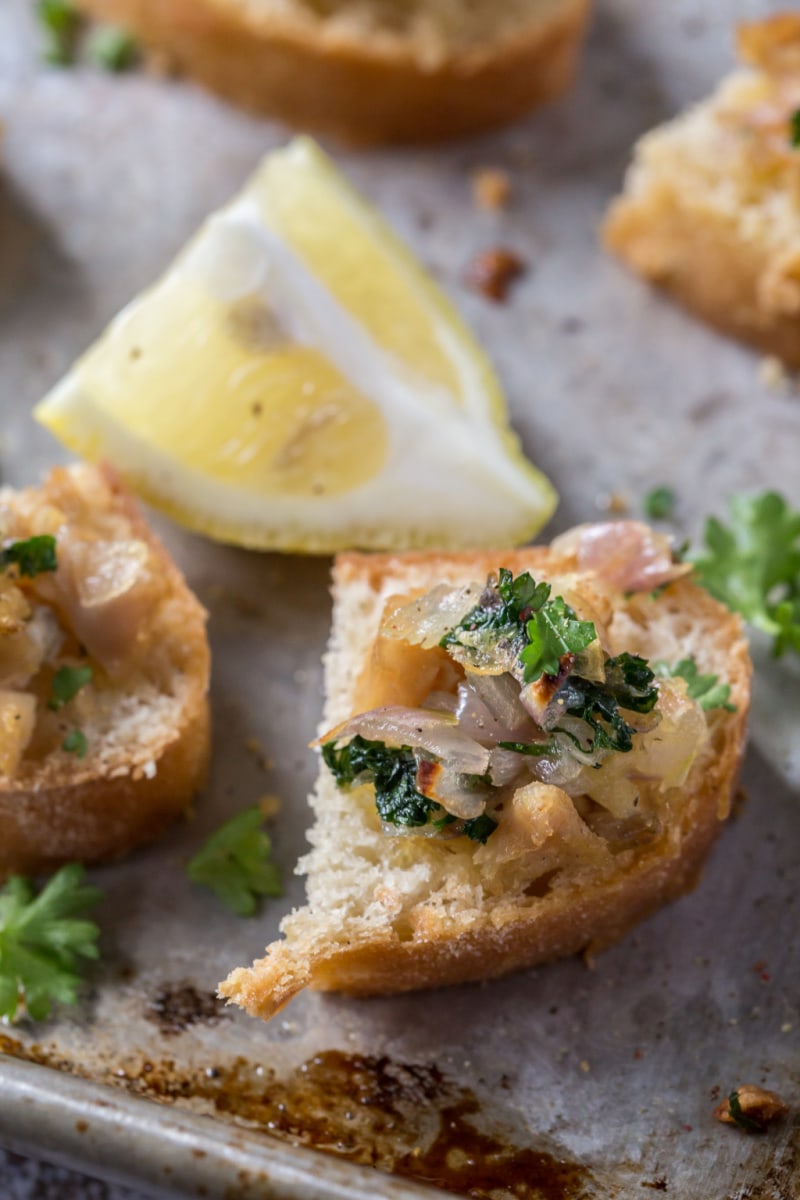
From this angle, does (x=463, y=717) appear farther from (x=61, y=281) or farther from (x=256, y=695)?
(x=61, y=281)

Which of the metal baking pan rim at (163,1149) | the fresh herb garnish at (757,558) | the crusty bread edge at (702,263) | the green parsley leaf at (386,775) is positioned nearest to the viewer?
the metal baking pan rim at (163,1149)

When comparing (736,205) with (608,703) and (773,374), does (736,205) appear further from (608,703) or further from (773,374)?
(608,703)

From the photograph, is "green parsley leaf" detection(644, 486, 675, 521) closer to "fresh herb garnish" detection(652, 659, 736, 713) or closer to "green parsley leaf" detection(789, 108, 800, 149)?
"fresh herb garnish" detection(652, 659, 736, 713)

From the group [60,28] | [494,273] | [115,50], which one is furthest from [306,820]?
[60,28]

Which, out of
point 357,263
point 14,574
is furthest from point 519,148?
point 14,574

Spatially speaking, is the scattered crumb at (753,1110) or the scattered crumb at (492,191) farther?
the scattered crumb at (492,191)

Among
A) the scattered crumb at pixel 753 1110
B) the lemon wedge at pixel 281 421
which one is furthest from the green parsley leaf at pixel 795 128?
the scattered crumb at pixel 753 1110

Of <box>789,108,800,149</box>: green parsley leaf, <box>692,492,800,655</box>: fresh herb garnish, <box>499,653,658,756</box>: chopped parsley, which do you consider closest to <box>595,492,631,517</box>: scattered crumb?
<box>692,492,800,655</box>: fresh herb garnish

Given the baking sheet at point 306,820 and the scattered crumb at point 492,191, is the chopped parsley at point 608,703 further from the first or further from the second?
the scattered crumb at point 492,191
